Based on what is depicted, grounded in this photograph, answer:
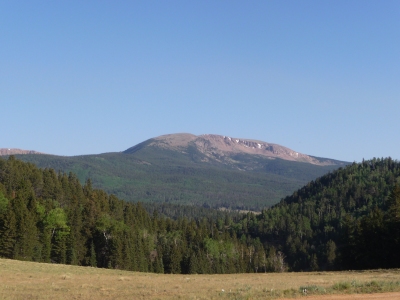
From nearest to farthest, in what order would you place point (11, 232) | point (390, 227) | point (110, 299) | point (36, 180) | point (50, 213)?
point (110, 299) < point (390, 227) < point (11, 232) < point (50, 213) < point (36, 180)

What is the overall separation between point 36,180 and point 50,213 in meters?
27.6

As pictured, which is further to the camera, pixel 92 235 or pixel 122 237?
pixel 92 235

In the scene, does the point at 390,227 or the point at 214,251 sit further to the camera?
the point at 214,251

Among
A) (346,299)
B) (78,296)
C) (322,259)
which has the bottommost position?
(322,259)

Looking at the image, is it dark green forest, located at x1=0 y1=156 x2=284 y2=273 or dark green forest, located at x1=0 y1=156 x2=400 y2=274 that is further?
dark green forest, located at x1=0 y1=156 x2=284 y2=273

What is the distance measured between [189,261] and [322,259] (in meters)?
61.9

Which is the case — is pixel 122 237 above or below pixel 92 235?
above

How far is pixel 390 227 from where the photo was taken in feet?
236

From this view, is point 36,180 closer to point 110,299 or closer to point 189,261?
point 189,261

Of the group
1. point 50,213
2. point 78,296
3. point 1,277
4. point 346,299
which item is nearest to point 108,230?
point 50,213

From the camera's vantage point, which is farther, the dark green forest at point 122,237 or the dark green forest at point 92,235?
the dark green forest at point 92,235

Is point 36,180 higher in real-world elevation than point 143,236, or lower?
higher

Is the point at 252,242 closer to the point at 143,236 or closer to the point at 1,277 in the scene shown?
the point at 143,236

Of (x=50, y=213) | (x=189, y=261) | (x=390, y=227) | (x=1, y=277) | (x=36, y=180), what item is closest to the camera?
(x=1, y=277)
